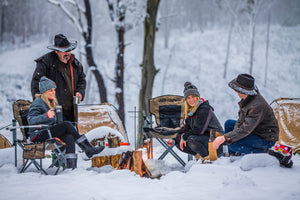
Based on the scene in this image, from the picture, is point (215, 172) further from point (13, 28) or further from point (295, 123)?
point (13, 28)

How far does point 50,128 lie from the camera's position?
2.82 meters

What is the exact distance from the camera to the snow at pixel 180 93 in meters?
1.88

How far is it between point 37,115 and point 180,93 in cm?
1301

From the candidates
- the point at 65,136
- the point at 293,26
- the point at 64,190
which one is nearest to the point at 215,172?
the point at 64,190

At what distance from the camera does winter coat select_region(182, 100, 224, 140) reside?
9.53 feet

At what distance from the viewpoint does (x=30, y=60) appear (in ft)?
55.8

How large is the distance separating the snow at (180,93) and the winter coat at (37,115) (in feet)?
1.57

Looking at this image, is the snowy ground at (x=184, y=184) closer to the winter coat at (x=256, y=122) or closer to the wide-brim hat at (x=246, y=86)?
the winter coat at (x=256, y=122)

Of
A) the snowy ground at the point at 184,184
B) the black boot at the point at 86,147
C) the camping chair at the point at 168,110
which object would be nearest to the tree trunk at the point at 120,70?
the camping chair at the point at 168,110

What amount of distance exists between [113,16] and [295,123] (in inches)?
193

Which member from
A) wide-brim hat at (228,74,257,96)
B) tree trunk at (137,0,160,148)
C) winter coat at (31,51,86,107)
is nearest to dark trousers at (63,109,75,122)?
winter coat at (31,51,86,107)

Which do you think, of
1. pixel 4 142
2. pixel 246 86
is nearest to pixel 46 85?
pixel 4 142

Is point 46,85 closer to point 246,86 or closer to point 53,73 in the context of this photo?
point 53,73

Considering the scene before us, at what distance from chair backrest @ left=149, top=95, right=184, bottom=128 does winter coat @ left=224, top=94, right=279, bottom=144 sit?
177 centimetres
